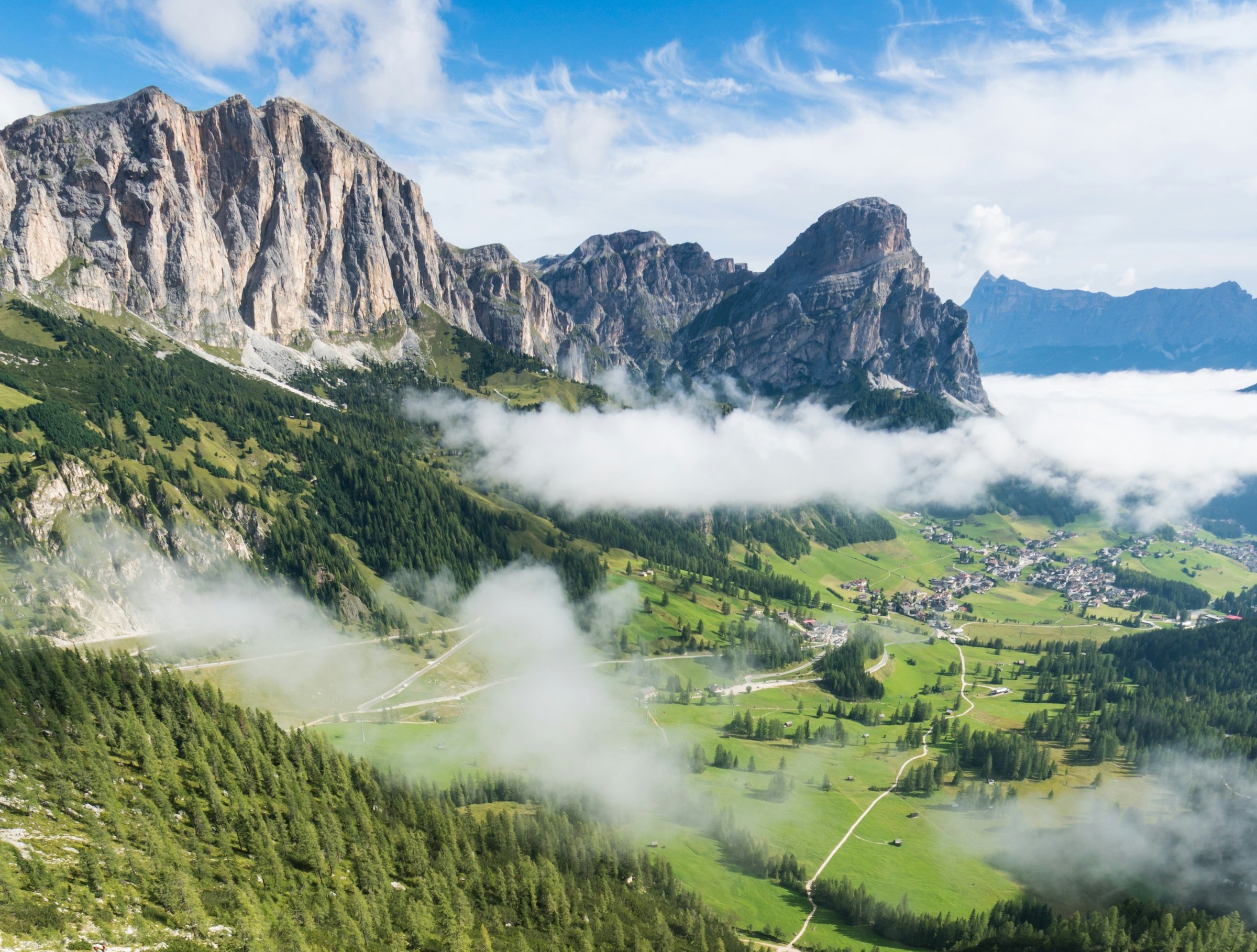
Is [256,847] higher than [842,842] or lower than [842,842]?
higher

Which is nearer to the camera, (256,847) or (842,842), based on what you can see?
(256,847)

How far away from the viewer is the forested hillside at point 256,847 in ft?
219

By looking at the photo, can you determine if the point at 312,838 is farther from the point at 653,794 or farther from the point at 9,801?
the point at 653,794

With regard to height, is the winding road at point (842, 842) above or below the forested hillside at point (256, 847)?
below

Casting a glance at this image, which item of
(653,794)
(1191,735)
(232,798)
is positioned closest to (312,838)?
(232,798)

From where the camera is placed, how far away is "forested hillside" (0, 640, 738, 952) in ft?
219

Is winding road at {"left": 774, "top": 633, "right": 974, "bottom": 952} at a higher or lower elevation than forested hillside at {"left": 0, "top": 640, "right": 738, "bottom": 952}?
lower

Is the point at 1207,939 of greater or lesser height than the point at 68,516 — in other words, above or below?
below

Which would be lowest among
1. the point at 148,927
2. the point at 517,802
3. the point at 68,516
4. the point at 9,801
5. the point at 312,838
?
the point at 517,802

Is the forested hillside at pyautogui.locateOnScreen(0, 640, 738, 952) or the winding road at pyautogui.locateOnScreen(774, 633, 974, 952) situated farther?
the winding road at pyautogui.locateOnScreen(774, 633, 974, 952)

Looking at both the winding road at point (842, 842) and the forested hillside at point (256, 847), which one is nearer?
the forested hillside at point (256, 847)

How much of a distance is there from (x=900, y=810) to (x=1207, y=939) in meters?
60.0

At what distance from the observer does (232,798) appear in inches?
3880

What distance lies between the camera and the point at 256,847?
3516 inches
